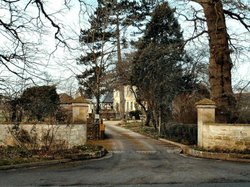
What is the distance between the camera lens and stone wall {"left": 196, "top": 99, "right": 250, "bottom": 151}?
2159 cm

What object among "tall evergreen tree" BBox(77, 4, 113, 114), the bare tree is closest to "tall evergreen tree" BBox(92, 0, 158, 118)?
"tall evergreen tree" BBox(77, 4, 113, 114)

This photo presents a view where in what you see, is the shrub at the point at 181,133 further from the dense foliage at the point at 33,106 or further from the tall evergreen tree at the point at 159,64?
the dense foliage at the point at 33,106

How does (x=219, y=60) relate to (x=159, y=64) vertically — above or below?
below

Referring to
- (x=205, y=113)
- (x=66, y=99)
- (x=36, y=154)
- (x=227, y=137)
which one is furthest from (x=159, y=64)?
(x=36, y=154)

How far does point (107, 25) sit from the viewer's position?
144ft

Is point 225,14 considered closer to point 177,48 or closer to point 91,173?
point 177,48

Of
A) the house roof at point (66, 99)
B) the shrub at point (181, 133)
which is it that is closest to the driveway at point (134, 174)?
the shrub at point (181, 133)

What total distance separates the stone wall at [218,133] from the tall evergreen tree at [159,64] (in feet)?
25.3

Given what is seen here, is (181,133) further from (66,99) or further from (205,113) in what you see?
(66,99)

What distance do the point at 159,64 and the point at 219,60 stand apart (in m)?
6.97

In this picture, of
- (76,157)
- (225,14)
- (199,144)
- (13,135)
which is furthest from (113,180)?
(225,14)

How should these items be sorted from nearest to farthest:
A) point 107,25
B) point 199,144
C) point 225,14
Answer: point 199,144
point 225,14
point 107,25

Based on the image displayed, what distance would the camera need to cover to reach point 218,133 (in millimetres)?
22359

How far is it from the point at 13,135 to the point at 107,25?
24.0 m
